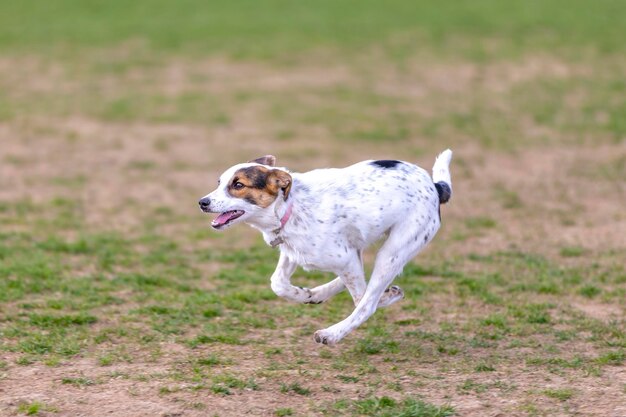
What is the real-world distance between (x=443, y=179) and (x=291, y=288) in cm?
Result: 157

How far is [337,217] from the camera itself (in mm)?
7672

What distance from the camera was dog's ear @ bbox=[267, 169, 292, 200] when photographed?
746 centimetres

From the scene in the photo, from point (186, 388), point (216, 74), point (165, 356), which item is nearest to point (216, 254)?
point (165, 356)

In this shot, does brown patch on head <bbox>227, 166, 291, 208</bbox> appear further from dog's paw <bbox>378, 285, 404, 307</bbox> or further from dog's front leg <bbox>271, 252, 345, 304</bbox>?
dog's paw <bbox>378, 285, 404, 307</bbox>

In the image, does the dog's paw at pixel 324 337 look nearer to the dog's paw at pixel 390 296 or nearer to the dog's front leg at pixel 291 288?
the dog's front leg at pixel 291 288

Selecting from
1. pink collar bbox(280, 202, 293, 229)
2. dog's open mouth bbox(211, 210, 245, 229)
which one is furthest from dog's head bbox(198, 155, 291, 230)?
pink collar bbox(280, 202, 293, 229)

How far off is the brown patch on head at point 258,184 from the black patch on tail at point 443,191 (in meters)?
1.40

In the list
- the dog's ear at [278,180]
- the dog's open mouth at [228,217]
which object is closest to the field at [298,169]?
the dog's open mouth at [228,217]

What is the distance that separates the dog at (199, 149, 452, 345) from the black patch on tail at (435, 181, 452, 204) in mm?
203

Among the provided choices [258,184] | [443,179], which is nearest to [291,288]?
[258,184]

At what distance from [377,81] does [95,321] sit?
41.2 ft

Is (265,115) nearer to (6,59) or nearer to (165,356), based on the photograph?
(6,59)

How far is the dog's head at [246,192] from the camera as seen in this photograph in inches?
292

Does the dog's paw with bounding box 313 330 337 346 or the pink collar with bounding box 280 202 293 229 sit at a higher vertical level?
the pink collar with bounding box 280 202 293 229
